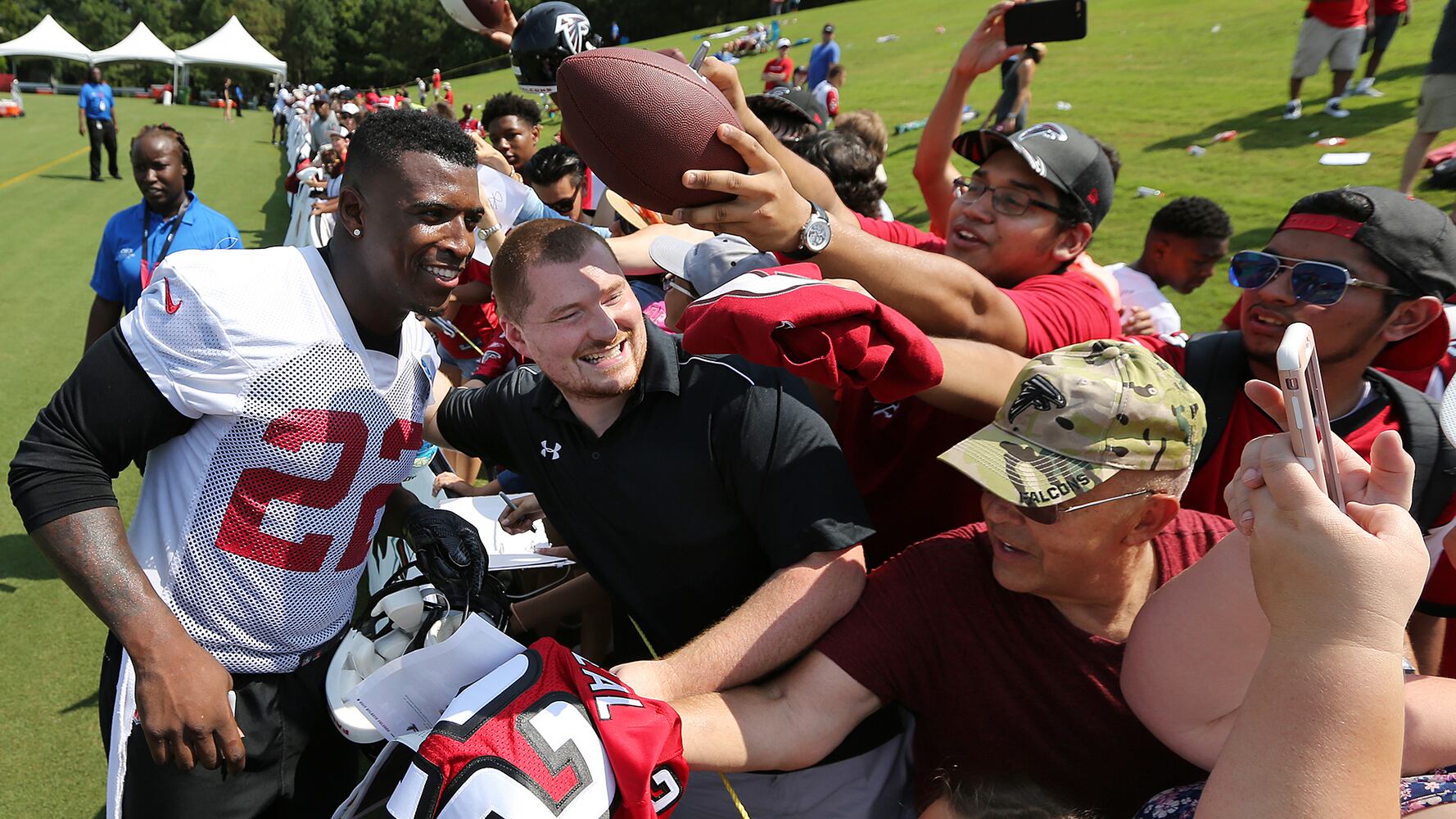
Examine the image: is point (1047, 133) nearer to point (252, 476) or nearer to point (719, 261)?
point (719, 261)

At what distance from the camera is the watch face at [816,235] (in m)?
2.10

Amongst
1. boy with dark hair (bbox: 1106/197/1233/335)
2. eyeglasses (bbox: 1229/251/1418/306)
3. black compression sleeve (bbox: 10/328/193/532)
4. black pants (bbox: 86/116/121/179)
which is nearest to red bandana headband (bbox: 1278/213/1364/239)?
eyeglasses (bbox: 1229/251/1418/306)

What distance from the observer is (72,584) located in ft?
6.84

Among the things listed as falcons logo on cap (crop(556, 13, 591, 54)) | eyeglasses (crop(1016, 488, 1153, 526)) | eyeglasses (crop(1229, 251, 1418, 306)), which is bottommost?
eyeglasses (crop(1016, 488, 1153, 526))

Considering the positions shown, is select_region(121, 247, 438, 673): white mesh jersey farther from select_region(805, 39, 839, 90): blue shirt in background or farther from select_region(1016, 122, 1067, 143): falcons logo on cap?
select_region(805, 39, 839, 90): blue shirt in background

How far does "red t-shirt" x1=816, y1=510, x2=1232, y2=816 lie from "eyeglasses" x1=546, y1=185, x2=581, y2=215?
4.31 metres

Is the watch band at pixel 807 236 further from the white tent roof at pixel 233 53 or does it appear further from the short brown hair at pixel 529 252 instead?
the white tent roof at pixel 233 53

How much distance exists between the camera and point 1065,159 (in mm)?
2799

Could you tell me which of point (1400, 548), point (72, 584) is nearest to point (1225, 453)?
point (1400, 548)

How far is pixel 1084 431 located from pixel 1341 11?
35.5ft

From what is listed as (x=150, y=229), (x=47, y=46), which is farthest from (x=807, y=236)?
(x=47, y=46)

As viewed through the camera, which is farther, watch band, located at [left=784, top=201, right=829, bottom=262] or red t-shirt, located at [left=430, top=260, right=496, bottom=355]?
red t-shirt, located at [left=430, top=260, right=496, bottom=355]

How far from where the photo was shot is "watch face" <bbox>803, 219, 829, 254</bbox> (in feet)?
6.88

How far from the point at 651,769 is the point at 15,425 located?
25.2ft
